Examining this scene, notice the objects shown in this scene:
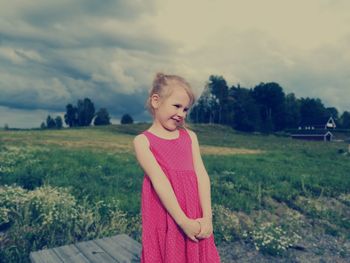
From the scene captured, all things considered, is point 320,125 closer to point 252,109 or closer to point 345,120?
point 252,109

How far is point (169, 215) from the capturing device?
9.32ft

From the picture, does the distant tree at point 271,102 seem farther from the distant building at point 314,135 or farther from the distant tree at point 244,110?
the distant building at point 314,135

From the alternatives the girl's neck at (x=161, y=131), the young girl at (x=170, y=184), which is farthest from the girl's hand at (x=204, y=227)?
the girl's neck at (x=161, y=131)

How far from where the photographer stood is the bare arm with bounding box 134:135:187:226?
270 centimetres

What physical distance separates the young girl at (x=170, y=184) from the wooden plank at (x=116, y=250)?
112cm

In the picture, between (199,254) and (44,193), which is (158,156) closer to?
(199,254)

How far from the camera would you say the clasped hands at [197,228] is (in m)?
2.71

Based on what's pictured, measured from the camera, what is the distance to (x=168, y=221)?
285 centimetres

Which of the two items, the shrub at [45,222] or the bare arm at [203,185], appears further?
the shrub at [45,222]

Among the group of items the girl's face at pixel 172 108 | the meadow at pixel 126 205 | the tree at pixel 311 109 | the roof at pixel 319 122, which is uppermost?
the tree at pixel 311 109

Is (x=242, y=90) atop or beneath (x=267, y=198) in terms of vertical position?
atop

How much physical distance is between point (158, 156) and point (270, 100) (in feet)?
247

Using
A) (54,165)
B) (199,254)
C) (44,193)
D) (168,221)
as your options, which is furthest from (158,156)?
(54,165)

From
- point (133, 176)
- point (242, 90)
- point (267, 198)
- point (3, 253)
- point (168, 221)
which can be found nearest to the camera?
point (168, 221)
